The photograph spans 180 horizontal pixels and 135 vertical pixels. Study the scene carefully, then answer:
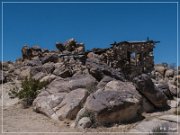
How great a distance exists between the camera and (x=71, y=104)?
11367 mm

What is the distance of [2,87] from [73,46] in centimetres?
866

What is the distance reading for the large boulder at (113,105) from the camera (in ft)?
33.6

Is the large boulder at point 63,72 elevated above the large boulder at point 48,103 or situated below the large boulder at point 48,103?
above

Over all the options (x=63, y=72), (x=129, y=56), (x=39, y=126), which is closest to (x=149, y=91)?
(x=39, y=126)

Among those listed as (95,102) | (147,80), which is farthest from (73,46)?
(95,102)

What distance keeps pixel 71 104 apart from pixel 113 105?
172 centimetres

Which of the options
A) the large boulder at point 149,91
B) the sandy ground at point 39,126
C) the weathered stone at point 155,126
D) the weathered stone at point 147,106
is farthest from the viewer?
the large boulder at point 149,91

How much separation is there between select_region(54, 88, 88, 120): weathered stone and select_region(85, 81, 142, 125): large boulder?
414 mm

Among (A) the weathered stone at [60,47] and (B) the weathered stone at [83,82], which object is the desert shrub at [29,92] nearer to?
(B) the weathered stone at [83,82]

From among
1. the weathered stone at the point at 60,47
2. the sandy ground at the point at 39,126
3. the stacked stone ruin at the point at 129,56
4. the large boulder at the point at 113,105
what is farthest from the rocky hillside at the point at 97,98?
the weathered stone at the point at 60,47

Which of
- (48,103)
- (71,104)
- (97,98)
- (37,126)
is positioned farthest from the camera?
(48,103)

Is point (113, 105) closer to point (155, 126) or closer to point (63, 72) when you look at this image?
point (155, 126)

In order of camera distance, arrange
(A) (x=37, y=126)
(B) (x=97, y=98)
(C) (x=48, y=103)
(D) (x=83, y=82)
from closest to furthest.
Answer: (A) (x=37, y=126) → (B) (x=97, y=98) → (C) (x=48, y=103) → (D) (x=83, y=82)

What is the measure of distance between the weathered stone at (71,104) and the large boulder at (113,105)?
1.36ft
